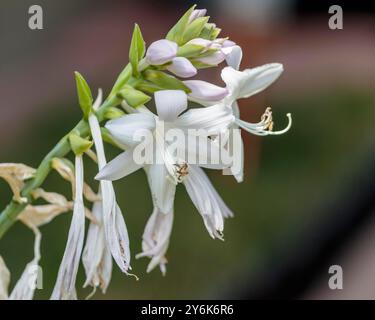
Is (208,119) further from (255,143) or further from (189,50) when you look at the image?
(255,143)

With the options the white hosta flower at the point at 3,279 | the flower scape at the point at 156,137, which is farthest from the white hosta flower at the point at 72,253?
the white hosta flower at the point at 3,279

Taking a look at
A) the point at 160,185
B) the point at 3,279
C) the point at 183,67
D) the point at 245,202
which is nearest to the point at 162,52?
the point at 183,67

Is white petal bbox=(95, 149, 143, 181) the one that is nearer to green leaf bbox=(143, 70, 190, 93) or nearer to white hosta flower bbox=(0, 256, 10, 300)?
green leaf bbox=(143, 70, 190, 93)

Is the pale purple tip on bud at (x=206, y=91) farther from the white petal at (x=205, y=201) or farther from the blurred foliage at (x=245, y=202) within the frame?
the blurred foliage at (x=245, y=202)

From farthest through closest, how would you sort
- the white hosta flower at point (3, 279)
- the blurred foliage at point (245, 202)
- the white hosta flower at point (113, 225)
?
1. the blurred foliage at point (245, 202)
2. the white hosta flower at point (3, 279)
3. the white hosta flower at point (113, 225)
